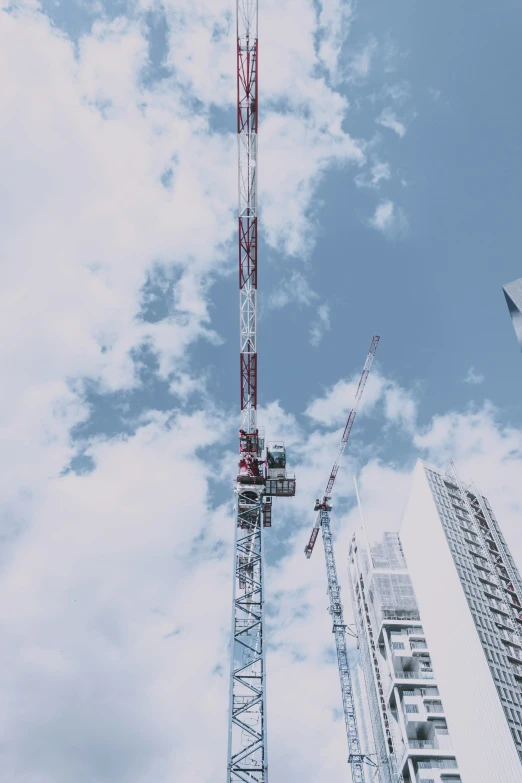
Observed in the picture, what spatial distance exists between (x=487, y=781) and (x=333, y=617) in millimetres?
30779

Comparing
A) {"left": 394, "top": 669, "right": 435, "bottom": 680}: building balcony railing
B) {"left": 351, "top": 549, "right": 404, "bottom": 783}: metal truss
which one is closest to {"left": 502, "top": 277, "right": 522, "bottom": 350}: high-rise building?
{"left": 351, "top": 549, "right": 404, "bottom": 783}: metal truss

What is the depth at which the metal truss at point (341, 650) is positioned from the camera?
70938 mm

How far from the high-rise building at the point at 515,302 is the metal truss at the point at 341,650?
40926mm

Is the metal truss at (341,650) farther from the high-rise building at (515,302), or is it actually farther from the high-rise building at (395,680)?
the high-rise building at (515,302)

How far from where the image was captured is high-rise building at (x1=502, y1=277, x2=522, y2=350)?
8194 cm

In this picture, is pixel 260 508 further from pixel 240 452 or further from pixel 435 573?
pixel 435 573

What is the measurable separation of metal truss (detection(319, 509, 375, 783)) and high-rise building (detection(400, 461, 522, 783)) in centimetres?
1146

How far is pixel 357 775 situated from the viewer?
69.3m

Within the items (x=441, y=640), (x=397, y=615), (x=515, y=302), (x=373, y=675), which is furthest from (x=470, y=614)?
(x=515, y=302)

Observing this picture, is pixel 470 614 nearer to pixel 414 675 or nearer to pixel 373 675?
pixel 414 675

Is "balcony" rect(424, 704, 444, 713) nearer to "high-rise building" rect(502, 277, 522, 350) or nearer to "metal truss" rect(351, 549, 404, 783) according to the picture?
"metal truss" rect(351, 549, 404, 783)

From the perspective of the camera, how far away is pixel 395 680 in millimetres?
68250

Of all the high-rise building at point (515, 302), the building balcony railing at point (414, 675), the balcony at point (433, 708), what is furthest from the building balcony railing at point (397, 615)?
the high-rise building at point (515, 302)

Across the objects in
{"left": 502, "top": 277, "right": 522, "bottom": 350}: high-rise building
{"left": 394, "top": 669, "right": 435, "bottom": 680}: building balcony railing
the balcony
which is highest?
{"left": 502, "top": 277, "right": 522, "bottom": 350}: high-rise building
